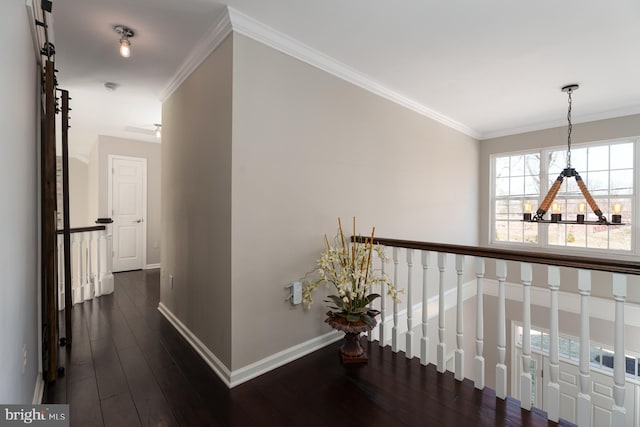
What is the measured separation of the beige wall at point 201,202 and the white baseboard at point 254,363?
0.06 meters

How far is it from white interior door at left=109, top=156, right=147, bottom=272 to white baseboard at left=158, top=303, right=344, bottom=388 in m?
3.27

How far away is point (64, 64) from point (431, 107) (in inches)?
159

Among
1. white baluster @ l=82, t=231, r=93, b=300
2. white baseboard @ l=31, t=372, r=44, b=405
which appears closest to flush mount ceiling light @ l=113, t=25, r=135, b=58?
white baseboard @ l=31, t=372, r=44, b=405

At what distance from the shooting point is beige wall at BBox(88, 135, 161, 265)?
501cm

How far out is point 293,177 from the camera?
2375mm

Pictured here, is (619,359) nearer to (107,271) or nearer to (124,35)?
(124,35)

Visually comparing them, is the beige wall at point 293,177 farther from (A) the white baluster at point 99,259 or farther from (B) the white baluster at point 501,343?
(A) the white baluster at point 99,259

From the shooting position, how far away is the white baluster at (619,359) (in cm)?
143

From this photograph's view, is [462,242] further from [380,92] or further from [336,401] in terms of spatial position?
[336,401]

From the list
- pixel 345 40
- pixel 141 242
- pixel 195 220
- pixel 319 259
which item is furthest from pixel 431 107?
pixel 141 242

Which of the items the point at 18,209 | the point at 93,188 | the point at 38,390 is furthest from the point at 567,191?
the point at 93,188

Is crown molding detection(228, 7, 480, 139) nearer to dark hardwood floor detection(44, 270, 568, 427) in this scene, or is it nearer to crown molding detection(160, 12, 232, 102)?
crown molding detection(160, 12, 232, 102)

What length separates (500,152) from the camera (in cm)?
500

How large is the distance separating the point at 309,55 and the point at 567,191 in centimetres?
444
